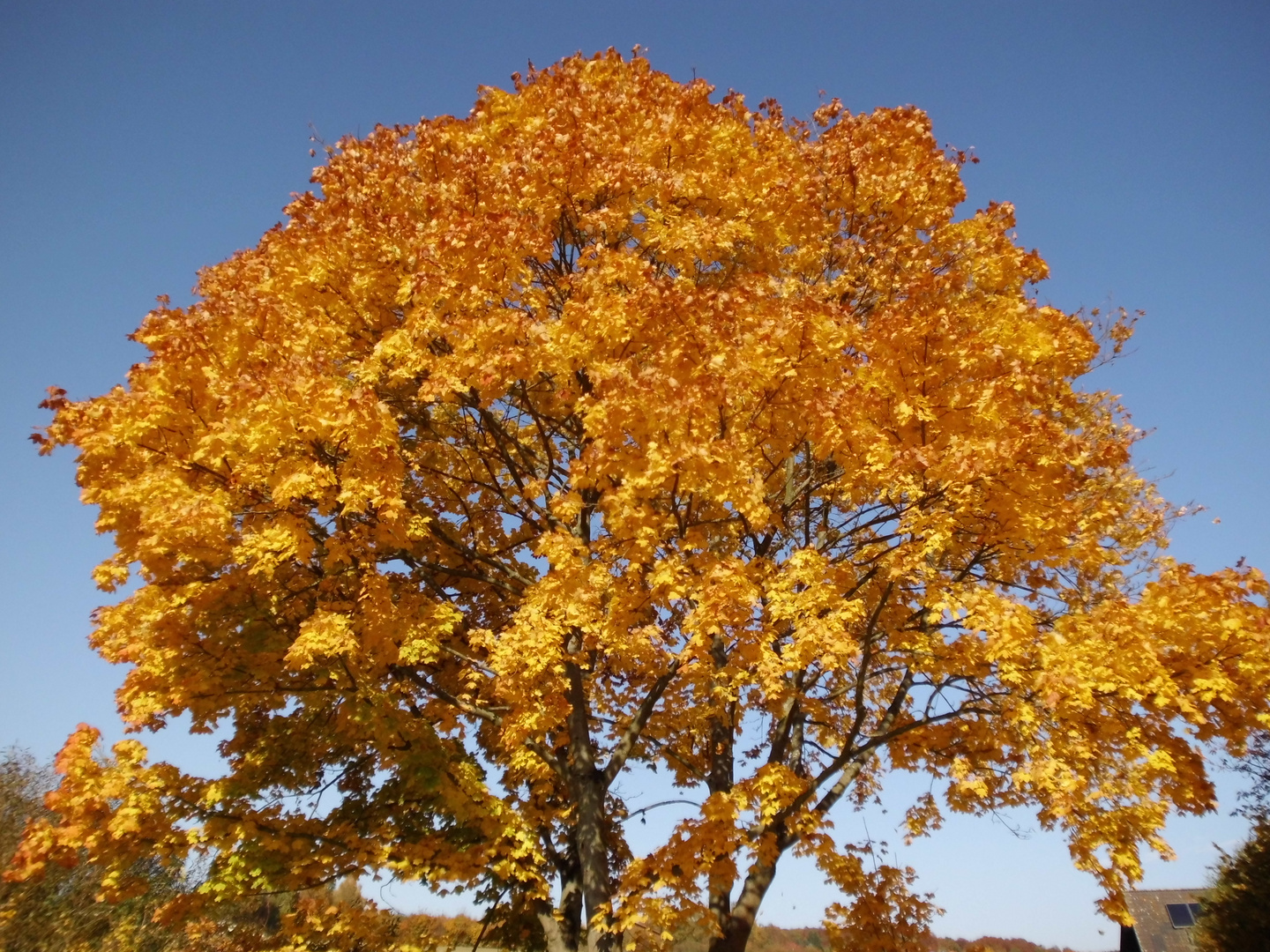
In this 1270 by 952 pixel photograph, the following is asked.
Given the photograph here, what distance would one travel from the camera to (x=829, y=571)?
7781 mm

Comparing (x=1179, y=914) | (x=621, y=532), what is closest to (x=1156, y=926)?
(x=1179, y=914)

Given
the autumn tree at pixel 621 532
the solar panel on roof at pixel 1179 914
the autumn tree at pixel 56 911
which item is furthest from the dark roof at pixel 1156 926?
the autumn tree at pixel 56 911

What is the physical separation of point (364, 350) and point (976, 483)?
23.3ft

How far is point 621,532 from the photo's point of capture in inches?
280

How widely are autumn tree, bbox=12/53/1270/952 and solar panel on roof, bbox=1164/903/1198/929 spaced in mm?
34629

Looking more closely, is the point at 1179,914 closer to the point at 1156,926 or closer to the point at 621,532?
the point at 1156,926

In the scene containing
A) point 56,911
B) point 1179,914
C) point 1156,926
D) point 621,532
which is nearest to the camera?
point 621,532

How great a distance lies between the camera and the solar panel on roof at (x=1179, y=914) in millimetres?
→ 32750

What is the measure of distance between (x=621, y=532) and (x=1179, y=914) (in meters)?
41.0

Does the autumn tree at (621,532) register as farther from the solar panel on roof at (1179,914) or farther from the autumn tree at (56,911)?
the solar panel on roof at (1179,914)

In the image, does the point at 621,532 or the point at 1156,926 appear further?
the point at 1156,926

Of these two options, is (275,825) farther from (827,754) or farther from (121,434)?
(827,754)

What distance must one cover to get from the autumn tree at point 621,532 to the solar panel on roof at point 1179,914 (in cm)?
3463

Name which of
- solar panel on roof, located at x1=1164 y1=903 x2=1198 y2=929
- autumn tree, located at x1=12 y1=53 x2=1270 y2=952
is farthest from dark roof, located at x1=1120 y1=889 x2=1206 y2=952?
autumn tree, located at x1=12 y1=53 x2=1270 y2=952
